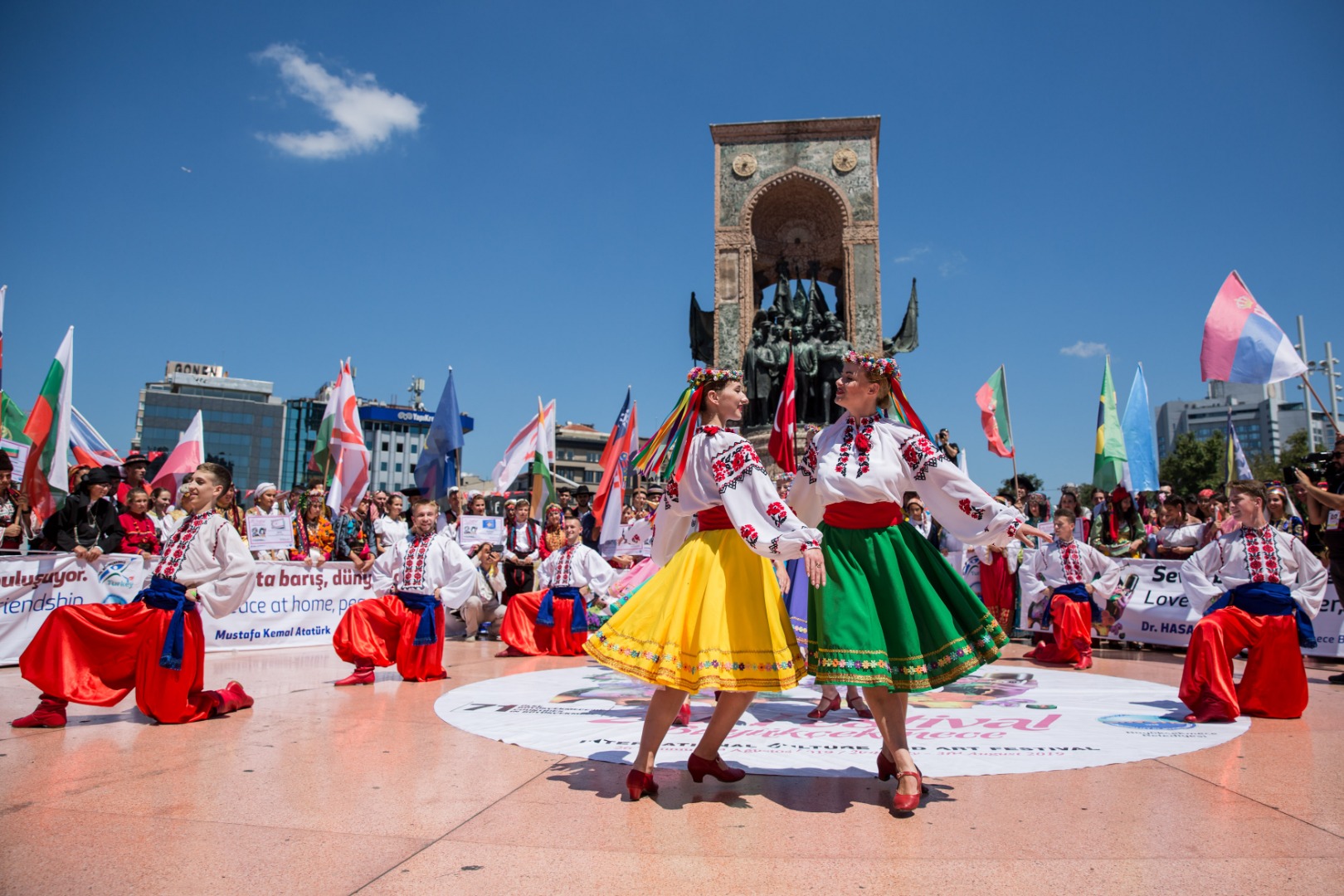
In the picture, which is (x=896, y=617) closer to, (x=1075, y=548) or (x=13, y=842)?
(x=13, y=842)

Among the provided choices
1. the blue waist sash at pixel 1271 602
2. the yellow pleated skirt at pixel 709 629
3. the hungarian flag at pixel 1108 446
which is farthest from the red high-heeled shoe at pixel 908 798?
the hungarian flag at pixel 1108 446

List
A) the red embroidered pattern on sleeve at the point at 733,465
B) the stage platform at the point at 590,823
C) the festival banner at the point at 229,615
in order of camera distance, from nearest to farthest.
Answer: the stage platform at the point at 590,823
the red embroidered pattern on sleeve at the point at 733,465
the festival banner at the point at 229,615

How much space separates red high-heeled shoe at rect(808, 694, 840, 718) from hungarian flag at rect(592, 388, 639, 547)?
5.68 metres

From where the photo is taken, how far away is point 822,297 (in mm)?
22984

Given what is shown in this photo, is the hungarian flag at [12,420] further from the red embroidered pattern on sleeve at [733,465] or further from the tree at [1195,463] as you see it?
the tree at [1195,463]

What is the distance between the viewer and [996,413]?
46.1 ft

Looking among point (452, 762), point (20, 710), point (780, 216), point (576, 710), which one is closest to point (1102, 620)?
point (576, 710)

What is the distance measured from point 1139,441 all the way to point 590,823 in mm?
11852

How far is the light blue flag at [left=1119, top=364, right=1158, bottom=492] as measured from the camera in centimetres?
1241

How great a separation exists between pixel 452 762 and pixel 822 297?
797 inches

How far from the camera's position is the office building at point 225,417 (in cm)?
9694

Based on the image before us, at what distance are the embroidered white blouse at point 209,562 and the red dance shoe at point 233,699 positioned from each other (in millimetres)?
520

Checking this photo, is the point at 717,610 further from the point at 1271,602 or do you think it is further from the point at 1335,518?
the point at 1335,518

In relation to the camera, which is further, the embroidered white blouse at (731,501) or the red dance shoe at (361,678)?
the red dance shoe at (361,678)
